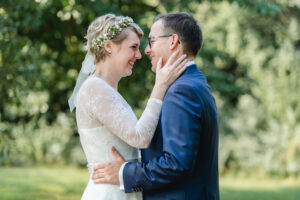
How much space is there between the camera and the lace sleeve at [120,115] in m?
2.57

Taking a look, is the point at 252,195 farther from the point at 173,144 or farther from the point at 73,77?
the point at 173,144

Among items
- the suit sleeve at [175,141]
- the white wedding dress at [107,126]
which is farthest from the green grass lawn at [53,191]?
the suit sleeve at [175,141]

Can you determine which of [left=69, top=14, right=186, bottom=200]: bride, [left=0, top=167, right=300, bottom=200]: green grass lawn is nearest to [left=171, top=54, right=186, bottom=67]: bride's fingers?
[left=69, top=14, right=186, bottom=200]: bride

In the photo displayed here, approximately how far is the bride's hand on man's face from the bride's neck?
0.42 meters

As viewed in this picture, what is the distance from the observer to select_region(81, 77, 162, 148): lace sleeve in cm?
257

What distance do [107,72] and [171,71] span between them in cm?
51

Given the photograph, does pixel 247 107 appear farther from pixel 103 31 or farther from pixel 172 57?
pixel 172 57

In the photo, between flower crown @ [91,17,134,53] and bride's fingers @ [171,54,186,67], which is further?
flower crown @ [91,17,134,53]

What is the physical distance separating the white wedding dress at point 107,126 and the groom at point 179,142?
3.0 inches

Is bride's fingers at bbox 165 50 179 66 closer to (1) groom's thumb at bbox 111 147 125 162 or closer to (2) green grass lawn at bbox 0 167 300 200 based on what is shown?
(1) groom's thumb at bbox 111 147 125 162

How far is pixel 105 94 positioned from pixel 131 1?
4.99 m

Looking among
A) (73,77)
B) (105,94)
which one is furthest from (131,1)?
(105,94)

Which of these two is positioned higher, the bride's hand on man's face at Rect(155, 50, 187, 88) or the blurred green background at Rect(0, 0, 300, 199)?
the bride's hand on man's face at Rect(155, 50, 187, 88)

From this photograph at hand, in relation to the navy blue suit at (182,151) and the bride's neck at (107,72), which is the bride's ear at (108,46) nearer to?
the bride's neck at (107,72)
